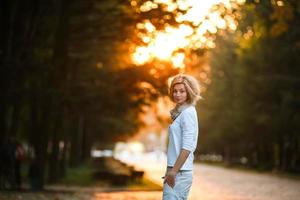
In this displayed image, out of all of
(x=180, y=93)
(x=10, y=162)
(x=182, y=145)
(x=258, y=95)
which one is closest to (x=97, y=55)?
(x=10, y=162)

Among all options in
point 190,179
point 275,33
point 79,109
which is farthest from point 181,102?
point 79,109

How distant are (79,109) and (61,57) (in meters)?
2.39

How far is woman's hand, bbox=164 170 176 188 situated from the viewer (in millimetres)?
5773

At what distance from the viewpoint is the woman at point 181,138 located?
19.1 feet

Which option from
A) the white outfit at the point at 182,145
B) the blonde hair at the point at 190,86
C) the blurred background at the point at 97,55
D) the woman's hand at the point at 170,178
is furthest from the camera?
the blurred background at the point at 97,55

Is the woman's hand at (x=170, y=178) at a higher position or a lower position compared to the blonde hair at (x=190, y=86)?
lower

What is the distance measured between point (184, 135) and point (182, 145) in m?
0.09

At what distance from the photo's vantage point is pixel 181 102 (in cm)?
603

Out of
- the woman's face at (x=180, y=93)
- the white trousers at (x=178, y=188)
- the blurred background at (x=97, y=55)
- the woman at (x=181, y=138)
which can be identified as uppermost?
the blurred background at (x=97, y=55)

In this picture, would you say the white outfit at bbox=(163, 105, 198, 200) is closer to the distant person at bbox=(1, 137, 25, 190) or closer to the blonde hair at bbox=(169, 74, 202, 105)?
the blonde hair at bbox=(169, 74, 202, 105)

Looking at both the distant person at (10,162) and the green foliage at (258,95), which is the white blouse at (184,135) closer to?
the green foliage at (258,95)

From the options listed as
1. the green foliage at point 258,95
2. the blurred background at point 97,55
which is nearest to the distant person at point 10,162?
the blurred background at point 97,55

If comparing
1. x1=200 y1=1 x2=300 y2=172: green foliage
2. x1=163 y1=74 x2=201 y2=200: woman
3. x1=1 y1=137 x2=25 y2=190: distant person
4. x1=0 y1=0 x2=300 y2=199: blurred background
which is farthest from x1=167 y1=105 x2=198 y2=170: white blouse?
x1=1 y1=137 x2=25 y2=190: distant person

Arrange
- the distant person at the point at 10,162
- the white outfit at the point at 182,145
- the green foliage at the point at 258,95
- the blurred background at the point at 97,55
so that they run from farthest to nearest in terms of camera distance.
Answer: the green foliage at the point at 258,95 < the distant person at the point at 10,162 < the blurred background at the point at 97,55 < the white outfit at the point at 182,145
